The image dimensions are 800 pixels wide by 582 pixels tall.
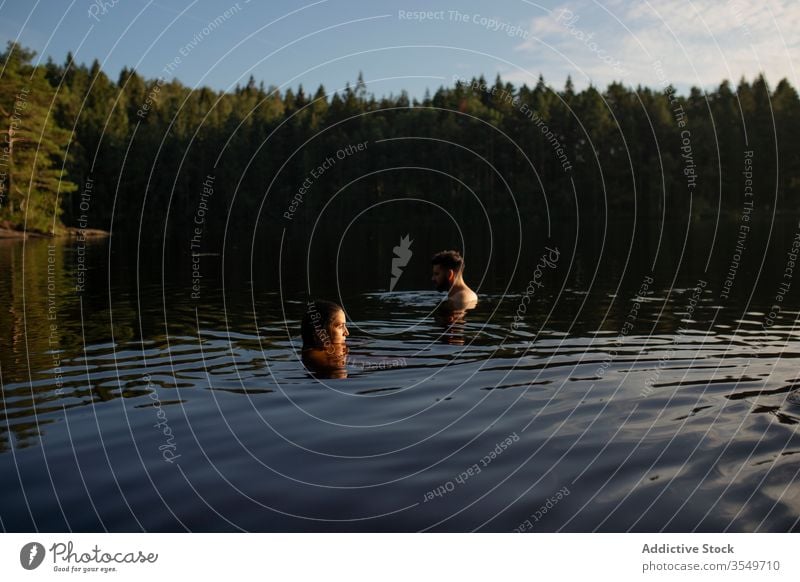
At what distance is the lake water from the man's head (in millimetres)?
976

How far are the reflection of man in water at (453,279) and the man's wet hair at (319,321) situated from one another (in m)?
6.92

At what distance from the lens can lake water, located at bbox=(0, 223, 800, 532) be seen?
670 cm

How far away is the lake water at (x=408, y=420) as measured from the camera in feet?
22.0

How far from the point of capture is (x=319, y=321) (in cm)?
1338

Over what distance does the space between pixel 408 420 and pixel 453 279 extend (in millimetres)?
11699

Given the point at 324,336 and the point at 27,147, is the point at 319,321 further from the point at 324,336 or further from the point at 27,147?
the point at 27,147

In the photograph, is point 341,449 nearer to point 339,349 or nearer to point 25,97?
point 339,349

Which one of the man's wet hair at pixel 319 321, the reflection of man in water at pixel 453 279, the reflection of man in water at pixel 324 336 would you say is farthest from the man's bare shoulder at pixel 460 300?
the man's wet hair at pixel 319 321

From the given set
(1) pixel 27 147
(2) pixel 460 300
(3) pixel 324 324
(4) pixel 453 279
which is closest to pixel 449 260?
(4) pixel 453 279

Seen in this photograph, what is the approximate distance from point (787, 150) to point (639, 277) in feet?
323

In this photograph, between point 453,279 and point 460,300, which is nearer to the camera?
point 460,300

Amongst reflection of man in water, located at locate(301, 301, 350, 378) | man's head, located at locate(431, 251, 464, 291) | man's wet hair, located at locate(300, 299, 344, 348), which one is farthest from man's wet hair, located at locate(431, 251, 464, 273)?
man's wet hair, located at locate(300, 299, 344, 348)

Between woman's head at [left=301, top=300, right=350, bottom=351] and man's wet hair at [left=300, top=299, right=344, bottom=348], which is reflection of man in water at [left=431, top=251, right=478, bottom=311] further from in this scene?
man's wet hair at [left=300, top=299, right=344, bottom=348]

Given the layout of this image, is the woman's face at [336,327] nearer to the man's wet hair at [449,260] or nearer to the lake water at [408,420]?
the lake water at [408,420]
